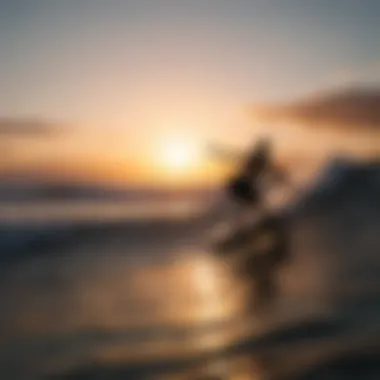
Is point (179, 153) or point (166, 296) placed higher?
point (179, 153)

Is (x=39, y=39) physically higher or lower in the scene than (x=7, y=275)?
higher

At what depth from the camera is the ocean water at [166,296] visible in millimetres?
917

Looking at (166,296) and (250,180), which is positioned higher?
(250,180)

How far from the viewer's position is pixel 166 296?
3.11 ft

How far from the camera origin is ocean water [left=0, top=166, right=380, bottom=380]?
0.92 meters

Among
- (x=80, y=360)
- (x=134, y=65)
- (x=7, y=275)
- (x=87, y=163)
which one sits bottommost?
(x=80, y=360)

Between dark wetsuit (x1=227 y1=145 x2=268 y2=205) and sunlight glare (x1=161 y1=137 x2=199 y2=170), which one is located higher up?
sunlight glare (x1=161 y1=137 x2=199 y2=170)

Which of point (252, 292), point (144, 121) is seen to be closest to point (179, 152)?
point (144, 121)

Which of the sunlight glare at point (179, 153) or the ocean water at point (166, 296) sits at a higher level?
the sunlight glare at point (179, 153)

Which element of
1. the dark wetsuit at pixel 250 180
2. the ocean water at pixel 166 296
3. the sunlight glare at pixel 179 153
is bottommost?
the ocean water at pixel 166 296

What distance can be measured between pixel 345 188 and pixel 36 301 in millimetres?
466

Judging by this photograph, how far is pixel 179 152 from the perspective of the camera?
3.23 feet

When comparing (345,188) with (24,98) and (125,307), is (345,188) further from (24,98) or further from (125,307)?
(24,98)

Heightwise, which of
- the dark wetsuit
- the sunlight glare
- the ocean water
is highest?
the sunlight glare
